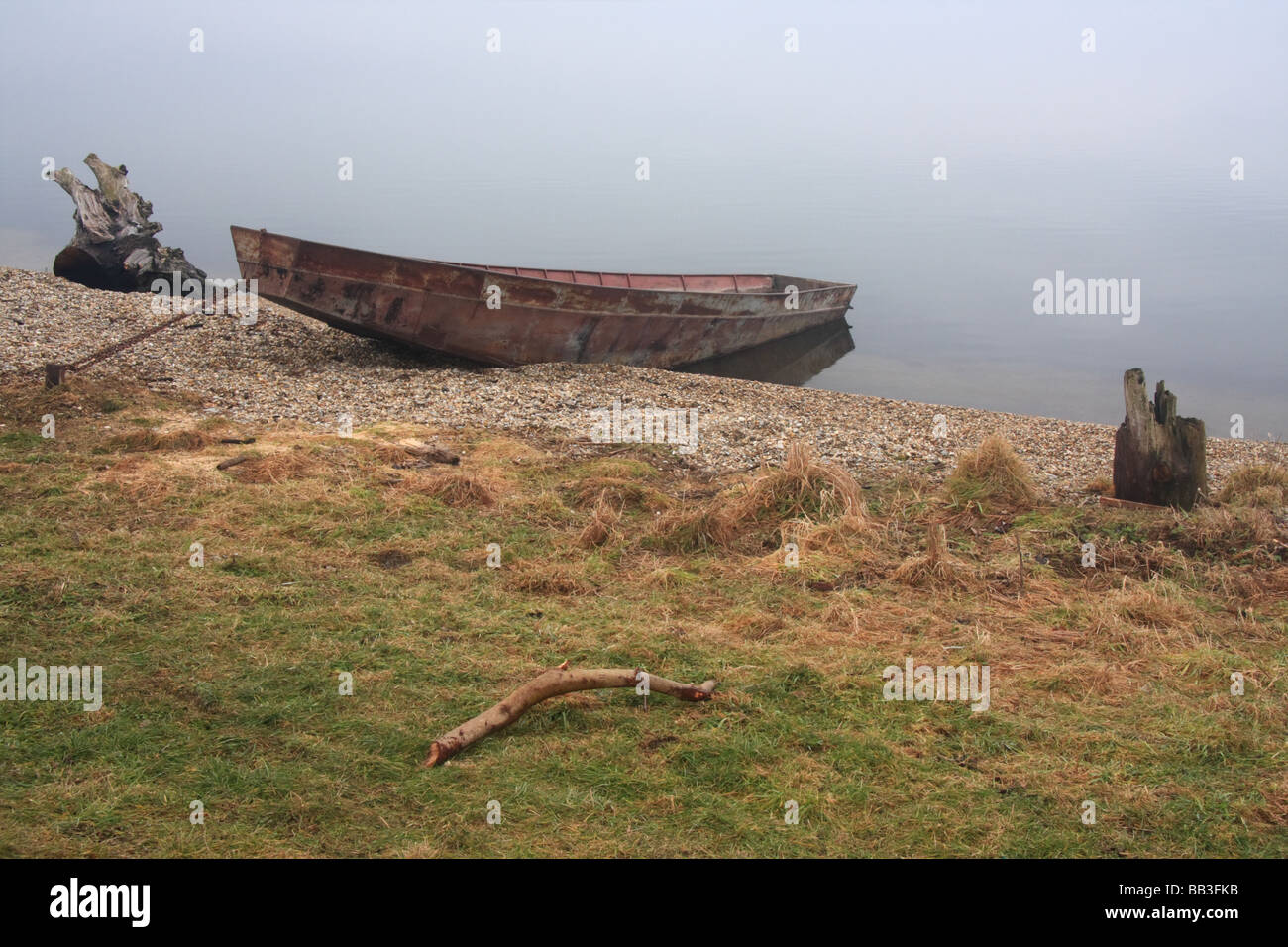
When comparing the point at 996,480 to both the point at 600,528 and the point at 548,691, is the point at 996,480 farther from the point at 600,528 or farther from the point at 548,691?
the point at 548,691

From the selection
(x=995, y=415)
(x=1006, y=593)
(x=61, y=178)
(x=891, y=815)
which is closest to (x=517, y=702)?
(x=891, y=815)

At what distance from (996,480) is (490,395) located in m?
6.98

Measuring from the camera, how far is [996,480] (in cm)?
1017

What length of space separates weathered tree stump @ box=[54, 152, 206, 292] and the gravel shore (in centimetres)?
336

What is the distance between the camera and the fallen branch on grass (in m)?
5.30

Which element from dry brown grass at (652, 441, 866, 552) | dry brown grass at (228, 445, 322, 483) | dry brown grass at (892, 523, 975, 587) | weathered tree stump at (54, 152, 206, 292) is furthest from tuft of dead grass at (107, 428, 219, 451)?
weathered tree stump at (54, 152, 206, 292)

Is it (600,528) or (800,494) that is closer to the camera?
(600,528)

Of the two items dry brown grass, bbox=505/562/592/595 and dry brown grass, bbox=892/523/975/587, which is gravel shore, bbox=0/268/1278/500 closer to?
dry brown grass, bbox=892/523/975/587

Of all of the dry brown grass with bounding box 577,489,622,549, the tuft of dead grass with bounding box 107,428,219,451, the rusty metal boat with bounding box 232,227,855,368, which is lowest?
the dry brown grass with bounding box 577,489,622,549

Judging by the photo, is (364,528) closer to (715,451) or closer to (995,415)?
(715,451)

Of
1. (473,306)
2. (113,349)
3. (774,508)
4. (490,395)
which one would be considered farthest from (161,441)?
(774,508)

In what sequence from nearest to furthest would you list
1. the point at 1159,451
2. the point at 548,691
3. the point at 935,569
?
the point at 548,691 → the point at 935,569 → the point at 1159,451

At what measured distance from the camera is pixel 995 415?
51.8 feet

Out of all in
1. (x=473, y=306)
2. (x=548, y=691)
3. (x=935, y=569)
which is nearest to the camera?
(x=548, y=691)
